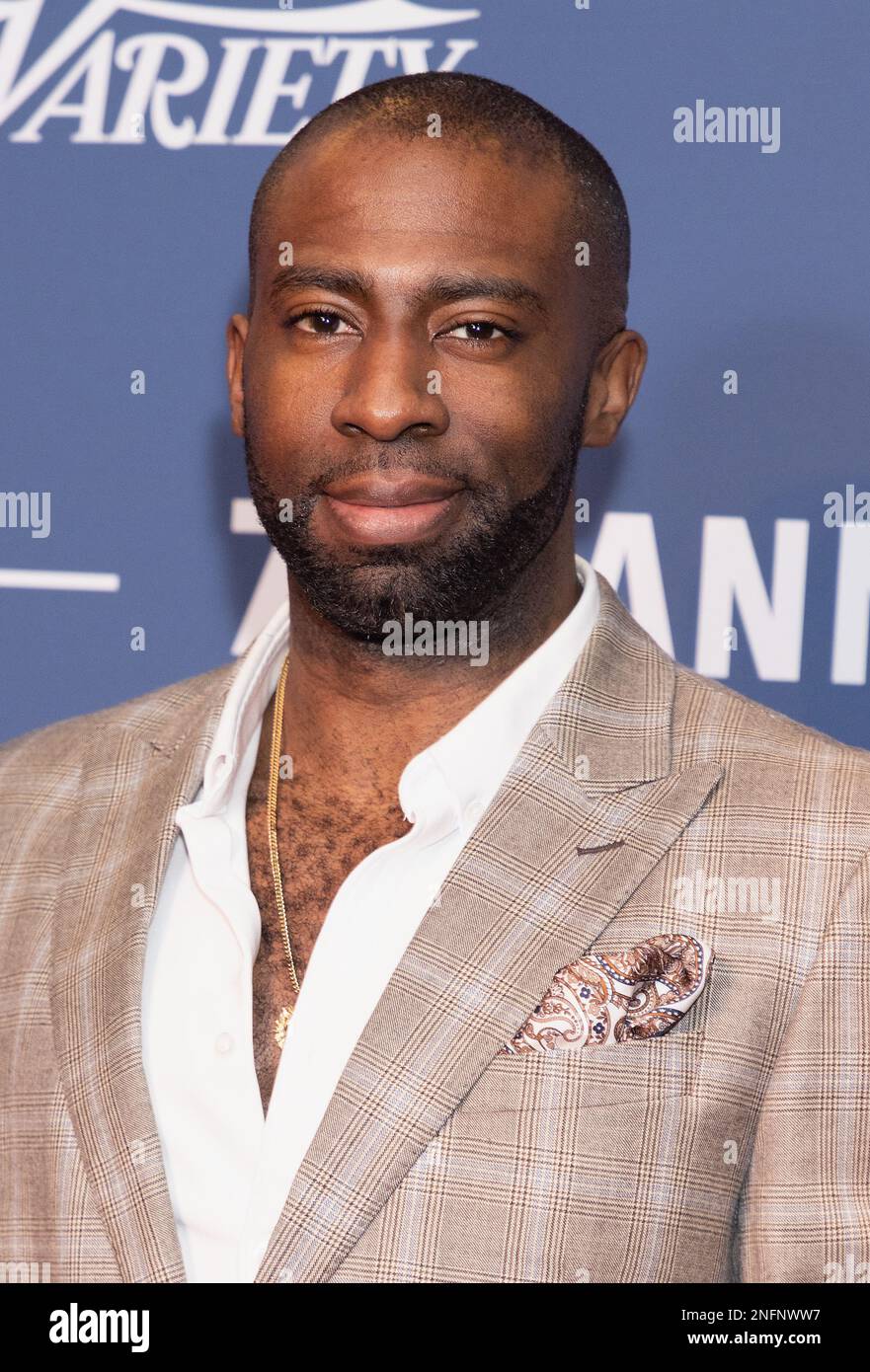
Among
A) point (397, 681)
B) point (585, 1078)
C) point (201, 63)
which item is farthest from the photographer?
point (201, 63)

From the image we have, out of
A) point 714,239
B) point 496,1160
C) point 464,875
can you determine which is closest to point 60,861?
point 464,875

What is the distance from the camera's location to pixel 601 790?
230cm

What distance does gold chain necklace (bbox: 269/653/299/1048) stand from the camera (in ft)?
7.49

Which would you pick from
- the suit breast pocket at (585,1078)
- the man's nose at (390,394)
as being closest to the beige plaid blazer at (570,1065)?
the suit breast pocket at (585,1078)

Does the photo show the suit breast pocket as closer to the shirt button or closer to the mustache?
the shirt button

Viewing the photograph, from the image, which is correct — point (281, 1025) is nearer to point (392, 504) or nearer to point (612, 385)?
point (392, 504)

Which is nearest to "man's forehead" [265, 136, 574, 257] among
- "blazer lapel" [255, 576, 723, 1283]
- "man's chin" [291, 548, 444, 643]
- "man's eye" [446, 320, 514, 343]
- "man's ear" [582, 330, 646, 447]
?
"man's eye" [446, 320, 514, 343]

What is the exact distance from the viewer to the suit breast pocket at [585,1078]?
82.7 inches

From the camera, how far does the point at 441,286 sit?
2295 millimetres

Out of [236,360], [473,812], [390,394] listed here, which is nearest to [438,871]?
[473,812]

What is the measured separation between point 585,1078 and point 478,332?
0.99 metres

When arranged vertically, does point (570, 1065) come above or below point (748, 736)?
below
